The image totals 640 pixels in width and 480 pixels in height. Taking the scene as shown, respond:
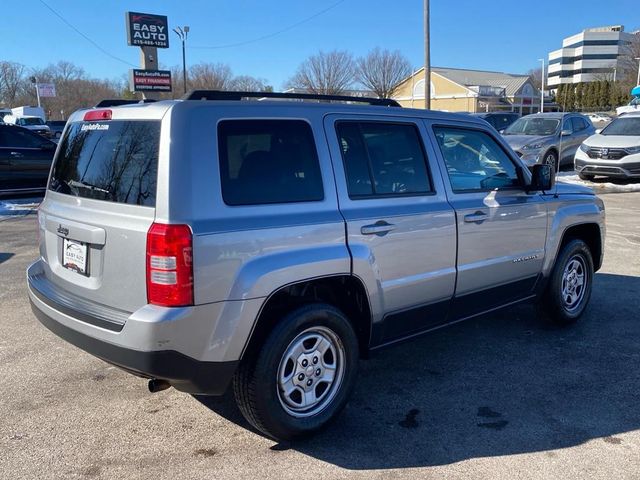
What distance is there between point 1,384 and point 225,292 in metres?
2.20

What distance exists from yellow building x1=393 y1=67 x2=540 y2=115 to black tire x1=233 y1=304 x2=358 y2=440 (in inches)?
2631

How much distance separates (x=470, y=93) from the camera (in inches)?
2844

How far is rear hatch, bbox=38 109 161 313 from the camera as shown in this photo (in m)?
2.83

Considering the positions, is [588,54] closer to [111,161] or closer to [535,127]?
[535,127]

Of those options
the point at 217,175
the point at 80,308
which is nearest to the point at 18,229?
the point at 80,308

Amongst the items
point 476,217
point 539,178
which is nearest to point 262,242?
point 476,217

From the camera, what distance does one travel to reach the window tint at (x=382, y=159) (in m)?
3.49

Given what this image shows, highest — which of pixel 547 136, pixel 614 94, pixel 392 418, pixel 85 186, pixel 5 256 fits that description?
pixel 614 94

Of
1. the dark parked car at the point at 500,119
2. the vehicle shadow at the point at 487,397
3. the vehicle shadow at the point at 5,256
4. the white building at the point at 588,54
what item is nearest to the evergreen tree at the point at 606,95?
the white building at the point at 588,54

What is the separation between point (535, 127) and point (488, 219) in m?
12.8

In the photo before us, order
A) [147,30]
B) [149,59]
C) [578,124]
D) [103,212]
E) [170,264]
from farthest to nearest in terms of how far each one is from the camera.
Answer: [149,59] < [147,30] < [578,124] < [103,212] < [170,264]

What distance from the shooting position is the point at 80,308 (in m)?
3.09

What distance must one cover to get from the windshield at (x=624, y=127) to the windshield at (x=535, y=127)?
130 centimetres

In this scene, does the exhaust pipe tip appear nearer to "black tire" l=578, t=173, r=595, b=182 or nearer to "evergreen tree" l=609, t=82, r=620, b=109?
"black tire" l=578, t=173, r=595, b=182
